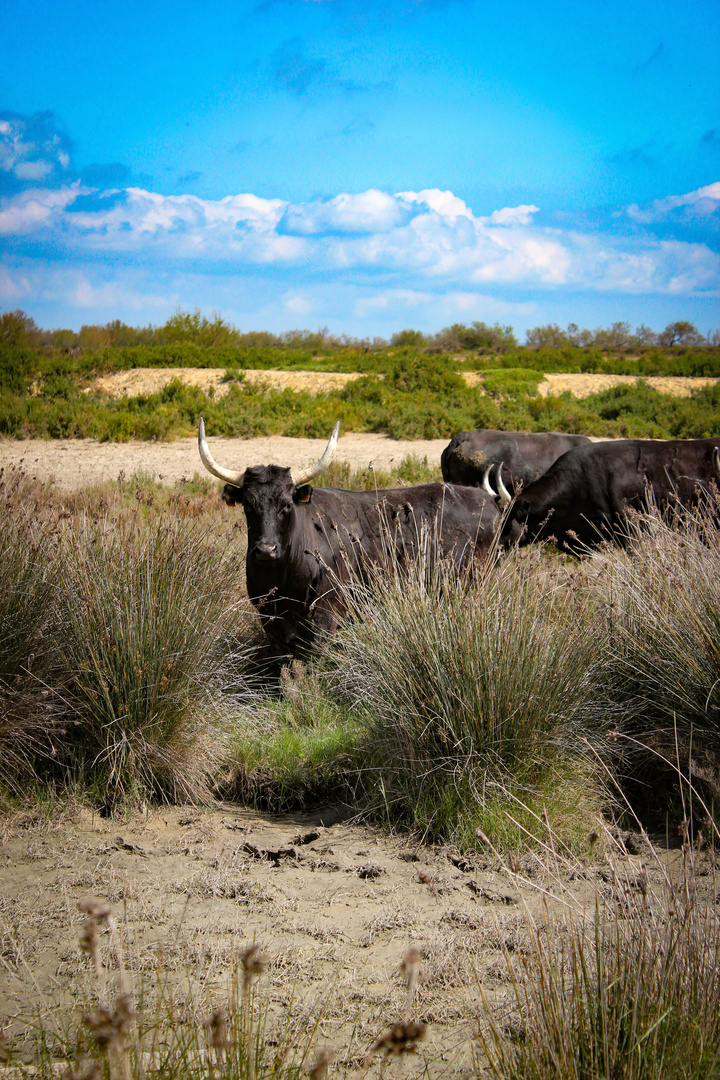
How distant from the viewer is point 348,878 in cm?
353

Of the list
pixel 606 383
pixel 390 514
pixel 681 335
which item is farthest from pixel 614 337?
pixel 390 514

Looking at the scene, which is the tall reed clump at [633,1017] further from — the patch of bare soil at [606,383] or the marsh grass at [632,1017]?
the patch of bare soil at [606,383]

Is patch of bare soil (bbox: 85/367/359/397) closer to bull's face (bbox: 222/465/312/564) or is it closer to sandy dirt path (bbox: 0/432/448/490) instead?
sandy dirt path (bbox: 0/432/448/490)

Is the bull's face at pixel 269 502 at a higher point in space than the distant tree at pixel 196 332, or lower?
lower

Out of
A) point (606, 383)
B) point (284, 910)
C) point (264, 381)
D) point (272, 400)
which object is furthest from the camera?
point (606, 383)

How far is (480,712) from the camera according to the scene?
3977mm

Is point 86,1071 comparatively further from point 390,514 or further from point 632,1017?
point 390,514

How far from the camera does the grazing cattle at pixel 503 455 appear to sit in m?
12.5

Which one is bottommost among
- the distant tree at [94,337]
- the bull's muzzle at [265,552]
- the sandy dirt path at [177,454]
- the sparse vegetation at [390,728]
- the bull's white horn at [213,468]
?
the sparse vegetation at [390,728]

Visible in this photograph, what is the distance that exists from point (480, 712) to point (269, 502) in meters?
2.44

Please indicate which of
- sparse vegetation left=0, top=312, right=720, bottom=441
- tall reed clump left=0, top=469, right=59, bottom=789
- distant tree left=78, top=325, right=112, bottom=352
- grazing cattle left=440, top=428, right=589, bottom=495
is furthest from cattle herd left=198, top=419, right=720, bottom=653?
distant tree left=78, top=325, right=112, bottom=352

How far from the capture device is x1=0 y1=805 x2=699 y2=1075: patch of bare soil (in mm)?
2605

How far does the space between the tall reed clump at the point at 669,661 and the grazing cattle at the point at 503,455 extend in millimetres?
7479

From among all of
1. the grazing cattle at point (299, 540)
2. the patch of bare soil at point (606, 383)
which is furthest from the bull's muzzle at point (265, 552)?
the patch of bare soil at point (606, 383)
